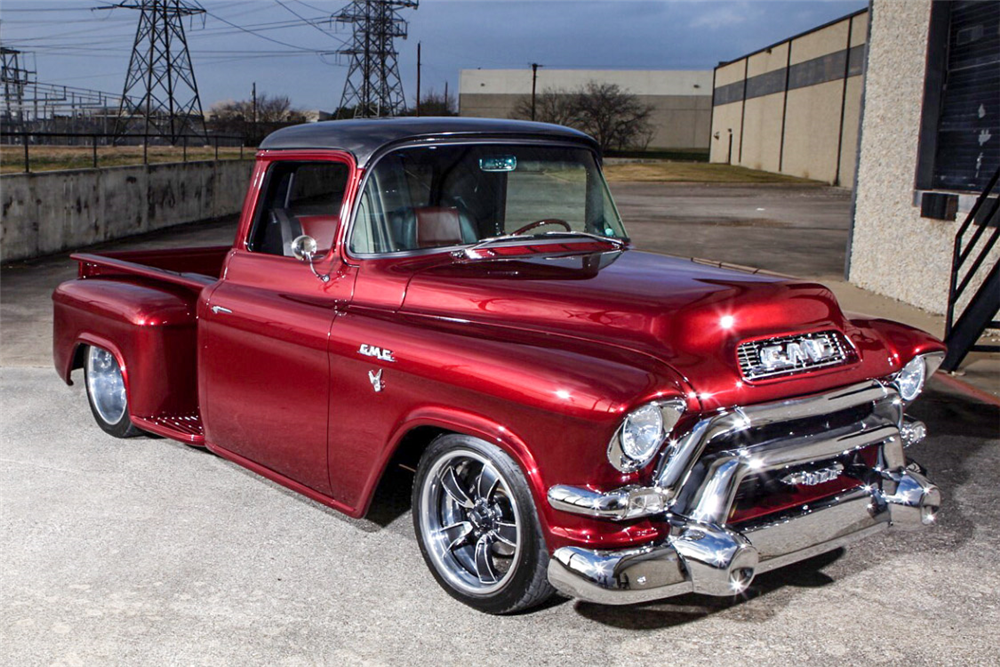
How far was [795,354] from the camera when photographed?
3.58 metres

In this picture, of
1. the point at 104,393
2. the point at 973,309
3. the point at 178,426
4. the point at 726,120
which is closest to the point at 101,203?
the point at 104,393

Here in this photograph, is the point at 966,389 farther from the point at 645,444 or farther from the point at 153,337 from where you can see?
the point at 153,337

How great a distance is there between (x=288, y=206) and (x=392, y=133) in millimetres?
833

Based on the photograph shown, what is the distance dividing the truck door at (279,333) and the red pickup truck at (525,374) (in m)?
0.01

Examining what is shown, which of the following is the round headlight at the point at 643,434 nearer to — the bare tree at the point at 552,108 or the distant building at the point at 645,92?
the bare tree at the point at 552,108

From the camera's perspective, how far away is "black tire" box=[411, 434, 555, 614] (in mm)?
3342

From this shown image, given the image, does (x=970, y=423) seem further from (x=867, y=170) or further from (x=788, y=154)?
(x=788, y=154)

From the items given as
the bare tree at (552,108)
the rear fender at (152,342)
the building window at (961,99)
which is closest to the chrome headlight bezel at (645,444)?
the rear fender at (152,342)

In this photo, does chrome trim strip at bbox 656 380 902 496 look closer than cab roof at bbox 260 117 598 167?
Yes

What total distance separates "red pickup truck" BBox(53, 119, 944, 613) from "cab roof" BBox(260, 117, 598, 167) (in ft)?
0.05

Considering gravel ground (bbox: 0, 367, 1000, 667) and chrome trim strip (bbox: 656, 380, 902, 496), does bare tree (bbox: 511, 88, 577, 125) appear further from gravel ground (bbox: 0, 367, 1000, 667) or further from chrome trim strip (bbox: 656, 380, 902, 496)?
chrome trim strip (bbox: 656, 380, 902, 496)

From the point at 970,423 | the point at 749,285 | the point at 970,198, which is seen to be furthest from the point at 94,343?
the point at 970,198

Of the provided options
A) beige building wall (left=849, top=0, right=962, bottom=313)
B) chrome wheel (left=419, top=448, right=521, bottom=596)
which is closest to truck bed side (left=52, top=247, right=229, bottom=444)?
chrome wheel (left=419, top=448, right=521, bottom=596)

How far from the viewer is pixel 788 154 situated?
48906mm
